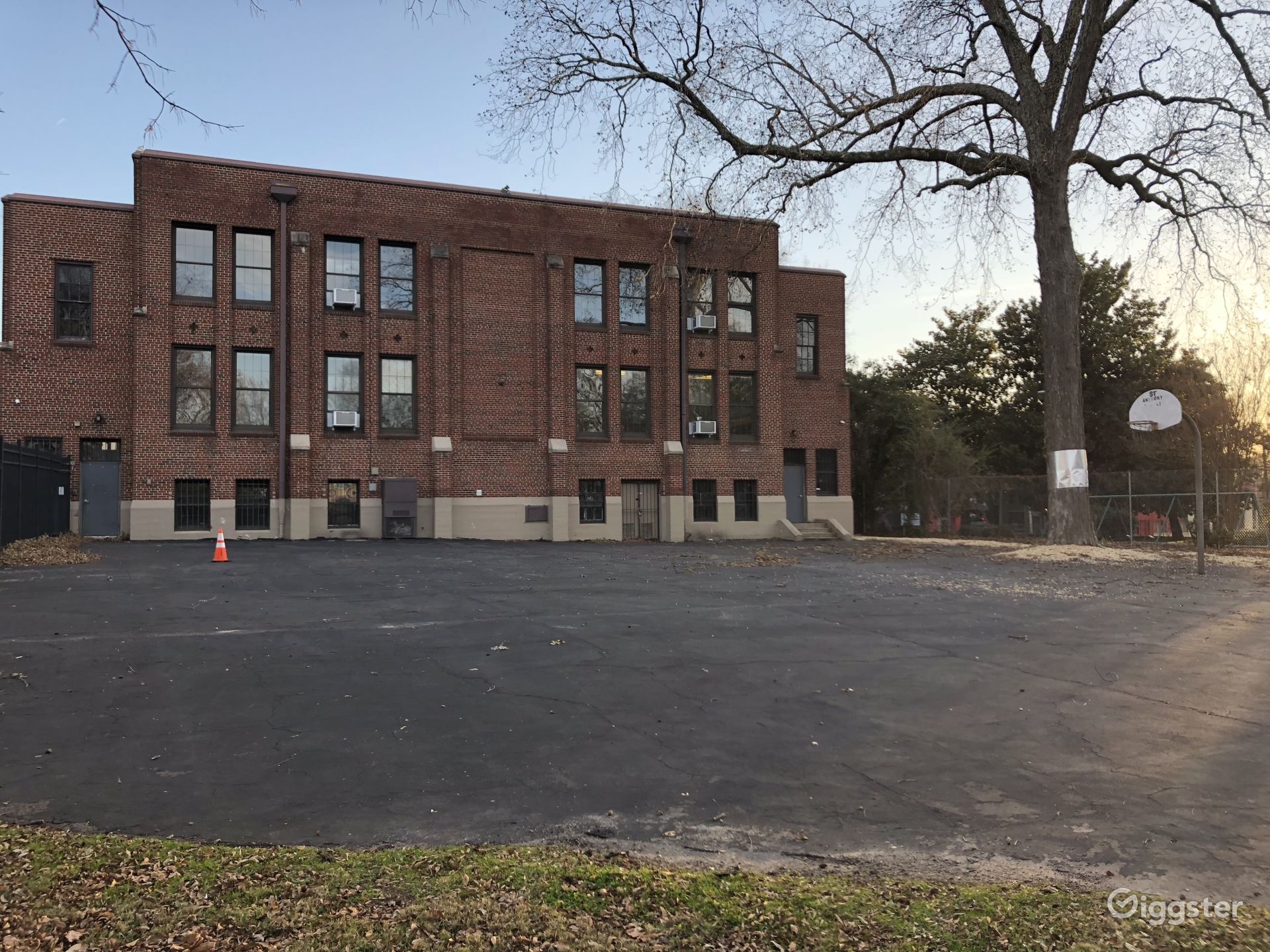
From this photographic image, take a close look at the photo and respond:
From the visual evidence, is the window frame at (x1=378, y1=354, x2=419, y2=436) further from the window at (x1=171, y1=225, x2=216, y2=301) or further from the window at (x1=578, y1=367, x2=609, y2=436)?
the window at (x1=578, y1=367, x2=609, y2=436)

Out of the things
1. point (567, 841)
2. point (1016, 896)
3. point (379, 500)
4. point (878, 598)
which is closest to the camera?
point (1016, 896)

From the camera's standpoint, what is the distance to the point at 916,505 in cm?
3722

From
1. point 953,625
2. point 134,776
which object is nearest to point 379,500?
point 953,625

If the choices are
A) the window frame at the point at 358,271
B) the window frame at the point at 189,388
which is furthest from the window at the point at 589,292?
the window frame at the point at 189,388

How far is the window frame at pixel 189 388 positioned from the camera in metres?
24.9

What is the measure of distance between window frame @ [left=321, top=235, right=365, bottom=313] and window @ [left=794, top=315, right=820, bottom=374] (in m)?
16.5

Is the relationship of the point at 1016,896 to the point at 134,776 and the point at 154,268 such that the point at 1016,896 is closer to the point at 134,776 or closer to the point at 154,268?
the point at 134,776

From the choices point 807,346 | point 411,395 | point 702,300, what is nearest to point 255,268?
point 411,395

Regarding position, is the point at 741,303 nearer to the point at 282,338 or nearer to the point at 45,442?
the point at 282,338

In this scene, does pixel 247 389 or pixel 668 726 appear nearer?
pixel 668 726

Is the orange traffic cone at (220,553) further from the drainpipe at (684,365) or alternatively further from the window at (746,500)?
the window at (746,500)

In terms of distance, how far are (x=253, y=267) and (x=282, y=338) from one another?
7.98 feet

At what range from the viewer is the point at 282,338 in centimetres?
2569

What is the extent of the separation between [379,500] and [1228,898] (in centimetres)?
2536
